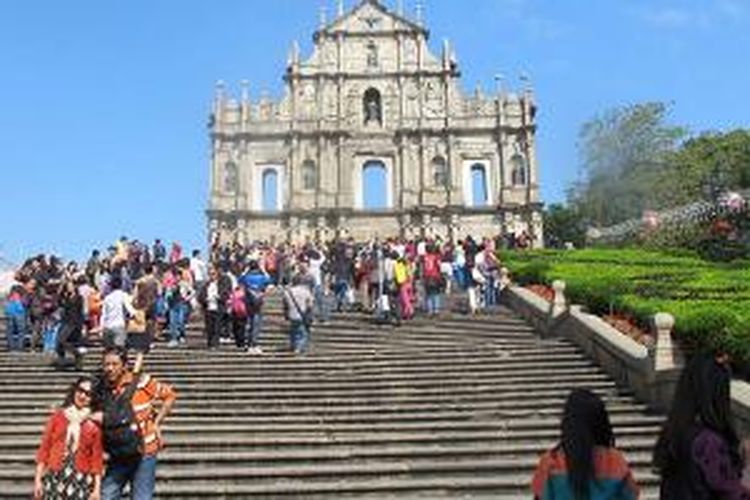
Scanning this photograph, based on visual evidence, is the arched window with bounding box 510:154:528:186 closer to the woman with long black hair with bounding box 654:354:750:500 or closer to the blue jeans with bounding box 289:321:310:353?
the blue jeans with bounding box 289:321:310:353

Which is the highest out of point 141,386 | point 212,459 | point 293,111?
point 293,111

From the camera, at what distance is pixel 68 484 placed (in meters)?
7.80

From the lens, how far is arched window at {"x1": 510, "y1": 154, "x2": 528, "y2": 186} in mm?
54062

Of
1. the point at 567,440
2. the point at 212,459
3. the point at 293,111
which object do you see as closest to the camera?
the point at 567,440

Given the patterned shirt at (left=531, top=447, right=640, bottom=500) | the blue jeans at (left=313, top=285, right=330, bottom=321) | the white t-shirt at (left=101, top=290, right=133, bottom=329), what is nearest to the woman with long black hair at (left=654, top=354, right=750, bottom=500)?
the patterned shirt at (left=531, top=447, right=640, bottom=500)

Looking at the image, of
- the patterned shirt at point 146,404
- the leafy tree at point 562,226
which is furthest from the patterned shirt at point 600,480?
the leafy tree at point 562,226

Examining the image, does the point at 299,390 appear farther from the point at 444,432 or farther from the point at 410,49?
the point at 410,49

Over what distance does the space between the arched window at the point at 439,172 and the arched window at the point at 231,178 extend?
30.9ft

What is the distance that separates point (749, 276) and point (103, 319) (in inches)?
495

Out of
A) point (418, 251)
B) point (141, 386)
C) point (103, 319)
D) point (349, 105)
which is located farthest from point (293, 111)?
point (141, 386)

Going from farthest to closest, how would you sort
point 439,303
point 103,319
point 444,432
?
point 439,303
point 103,319
point 444,432

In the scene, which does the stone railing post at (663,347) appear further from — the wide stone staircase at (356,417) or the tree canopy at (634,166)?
the tree canopy at (634,166)

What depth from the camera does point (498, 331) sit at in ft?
67.8

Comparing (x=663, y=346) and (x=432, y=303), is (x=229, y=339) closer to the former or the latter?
(x=432, y=303)
